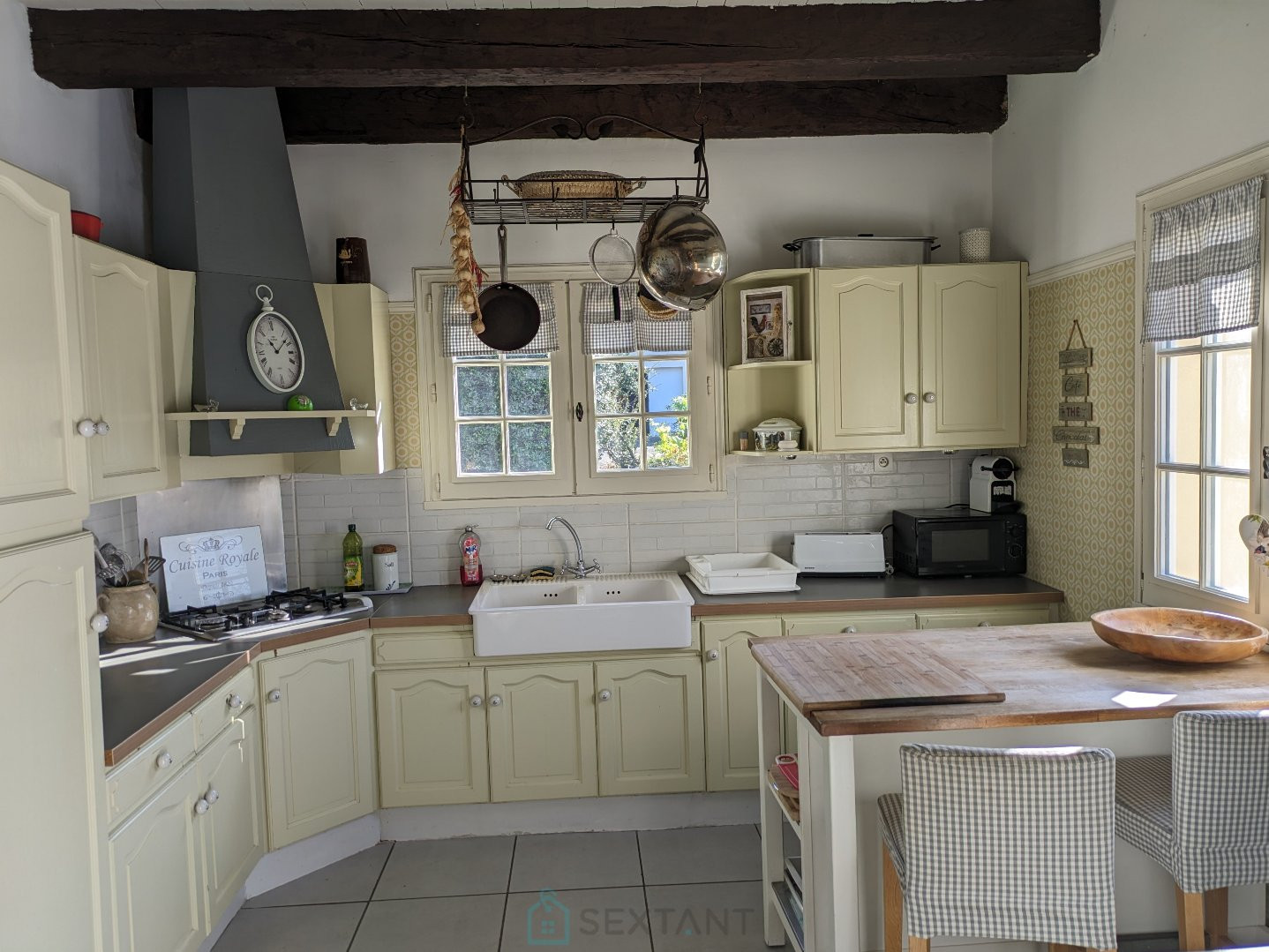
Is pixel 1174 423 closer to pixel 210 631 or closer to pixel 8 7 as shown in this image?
pixel 210 631

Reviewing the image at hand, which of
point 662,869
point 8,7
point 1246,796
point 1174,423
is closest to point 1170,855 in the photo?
point 1246,796

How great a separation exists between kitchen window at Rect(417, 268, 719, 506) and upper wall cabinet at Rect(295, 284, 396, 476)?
31 centimetres

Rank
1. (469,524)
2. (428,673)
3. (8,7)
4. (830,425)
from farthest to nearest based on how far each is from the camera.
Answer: (469,524) → (830,425) → (428,673) → (8,7)

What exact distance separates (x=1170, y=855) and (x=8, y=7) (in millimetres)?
3751

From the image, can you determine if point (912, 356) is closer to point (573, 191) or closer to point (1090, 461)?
point (1090, 461)

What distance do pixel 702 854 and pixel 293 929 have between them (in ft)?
4.73

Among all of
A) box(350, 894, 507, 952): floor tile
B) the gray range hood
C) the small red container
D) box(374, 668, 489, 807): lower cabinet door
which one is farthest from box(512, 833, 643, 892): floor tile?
the small red container

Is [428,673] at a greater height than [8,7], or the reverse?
[8,7]

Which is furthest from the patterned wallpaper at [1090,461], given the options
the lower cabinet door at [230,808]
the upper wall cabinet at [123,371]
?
the upper wall cabinet at [123,371]

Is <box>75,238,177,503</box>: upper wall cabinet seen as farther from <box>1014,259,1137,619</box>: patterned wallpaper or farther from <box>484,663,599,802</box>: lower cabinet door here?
<box>1014,259,1137,619</box>: patterned wallpaper

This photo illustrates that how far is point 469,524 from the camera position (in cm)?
402

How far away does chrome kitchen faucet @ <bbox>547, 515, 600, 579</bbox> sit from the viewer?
401 centimetres

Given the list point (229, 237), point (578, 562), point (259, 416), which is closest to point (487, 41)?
point (229, 237)

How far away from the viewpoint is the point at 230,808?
289cm
